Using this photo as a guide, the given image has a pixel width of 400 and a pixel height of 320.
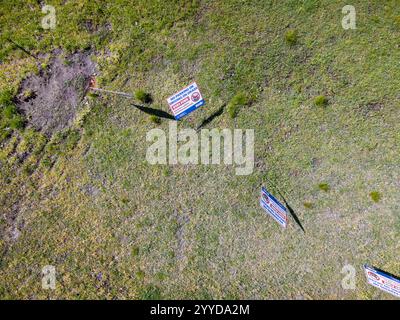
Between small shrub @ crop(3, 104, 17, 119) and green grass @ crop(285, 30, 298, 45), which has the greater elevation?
small shrub @ crop(3, 104, 17, 119)

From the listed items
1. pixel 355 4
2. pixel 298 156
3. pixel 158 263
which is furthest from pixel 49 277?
pixel 355 4

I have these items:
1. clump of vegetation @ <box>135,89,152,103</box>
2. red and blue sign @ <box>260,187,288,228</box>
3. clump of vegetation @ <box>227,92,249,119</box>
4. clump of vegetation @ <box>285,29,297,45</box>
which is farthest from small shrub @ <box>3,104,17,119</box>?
clump of vegetation @ <box>285,29,297,45</box>

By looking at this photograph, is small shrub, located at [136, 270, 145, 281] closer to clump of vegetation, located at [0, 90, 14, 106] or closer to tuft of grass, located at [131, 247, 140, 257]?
tuft of grass, located at [131, 247, 140, 257]

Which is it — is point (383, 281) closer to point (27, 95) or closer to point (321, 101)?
point (321, 101)

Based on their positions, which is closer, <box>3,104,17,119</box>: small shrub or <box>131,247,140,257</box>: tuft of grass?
<box>131,247,140,257</box>: tuft of grass

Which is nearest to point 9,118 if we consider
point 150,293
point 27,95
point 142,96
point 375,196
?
point 27,95

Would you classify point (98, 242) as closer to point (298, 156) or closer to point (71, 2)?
point (298, 156)
